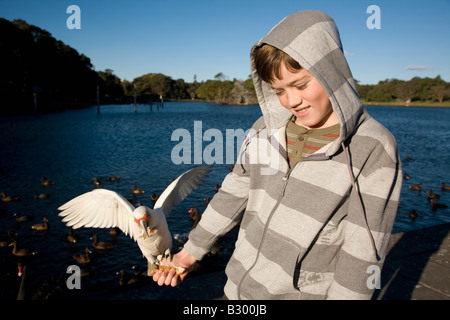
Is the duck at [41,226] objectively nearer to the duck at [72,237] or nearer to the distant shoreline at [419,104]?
the duck at [72,237]

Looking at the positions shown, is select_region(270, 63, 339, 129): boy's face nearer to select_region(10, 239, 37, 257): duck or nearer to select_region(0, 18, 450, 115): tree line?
select_region(10, 239, 37, 257): duck

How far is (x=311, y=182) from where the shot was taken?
150 centimetres

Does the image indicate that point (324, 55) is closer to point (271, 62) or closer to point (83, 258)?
point (271, 62)

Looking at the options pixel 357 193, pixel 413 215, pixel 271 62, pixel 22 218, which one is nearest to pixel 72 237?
pixel 22 218

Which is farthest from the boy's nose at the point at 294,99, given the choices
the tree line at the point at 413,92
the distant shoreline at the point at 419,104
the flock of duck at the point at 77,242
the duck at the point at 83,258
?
the tree line at the point at 413,92

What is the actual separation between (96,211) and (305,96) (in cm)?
507

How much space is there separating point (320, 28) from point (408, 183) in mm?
20161

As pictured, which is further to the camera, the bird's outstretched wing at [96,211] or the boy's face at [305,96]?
the bird's outstretched wing at [96,211]

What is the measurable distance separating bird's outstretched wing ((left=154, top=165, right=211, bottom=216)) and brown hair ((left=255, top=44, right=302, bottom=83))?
3.84m

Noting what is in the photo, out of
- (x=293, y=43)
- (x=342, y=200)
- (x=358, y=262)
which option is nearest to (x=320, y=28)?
(x=293, y=43)

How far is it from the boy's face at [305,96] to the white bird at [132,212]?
3.58 meters

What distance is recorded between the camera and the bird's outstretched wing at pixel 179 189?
5223 mm

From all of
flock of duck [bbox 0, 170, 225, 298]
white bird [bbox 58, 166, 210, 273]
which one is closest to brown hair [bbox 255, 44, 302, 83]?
white bird [bbox 58, 166, 210, 273]
